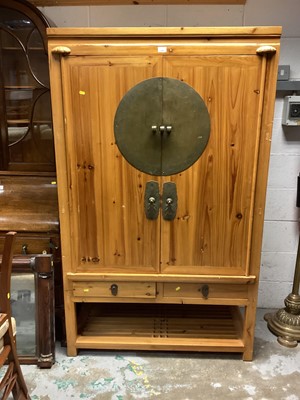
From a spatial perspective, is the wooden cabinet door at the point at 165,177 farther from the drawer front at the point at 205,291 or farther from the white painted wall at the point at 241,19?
the white painted wall at the point at 241,19

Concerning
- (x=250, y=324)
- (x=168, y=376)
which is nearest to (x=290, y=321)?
(x=250, y=324)

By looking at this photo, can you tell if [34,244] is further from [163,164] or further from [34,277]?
[163,164]

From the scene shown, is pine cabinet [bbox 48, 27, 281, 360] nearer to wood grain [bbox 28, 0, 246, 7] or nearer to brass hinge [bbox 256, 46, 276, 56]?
brass hinge [bbox 256, 46, 276, 56]

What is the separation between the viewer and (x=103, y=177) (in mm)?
1752

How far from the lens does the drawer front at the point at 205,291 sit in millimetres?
1875

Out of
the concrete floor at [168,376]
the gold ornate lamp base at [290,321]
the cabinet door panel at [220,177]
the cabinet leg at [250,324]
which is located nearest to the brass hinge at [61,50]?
the cabinet door panel at [220,177]

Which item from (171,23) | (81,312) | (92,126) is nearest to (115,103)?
(92,126)

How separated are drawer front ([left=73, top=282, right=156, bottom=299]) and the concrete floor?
0.38m

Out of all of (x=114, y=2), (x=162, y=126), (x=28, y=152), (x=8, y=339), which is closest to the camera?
(x=8, y=339)

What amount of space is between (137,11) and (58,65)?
29.4 inches

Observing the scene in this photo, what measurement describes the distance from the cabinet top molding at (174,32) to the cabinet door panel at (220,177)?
0.10 meters

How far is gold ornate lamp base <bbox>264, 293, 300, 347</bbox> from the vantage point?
213cm

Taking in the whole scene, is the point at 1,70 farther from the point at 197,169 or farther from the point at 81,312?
the point at 81,312

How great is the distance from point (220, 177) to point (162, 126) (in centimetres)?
37
